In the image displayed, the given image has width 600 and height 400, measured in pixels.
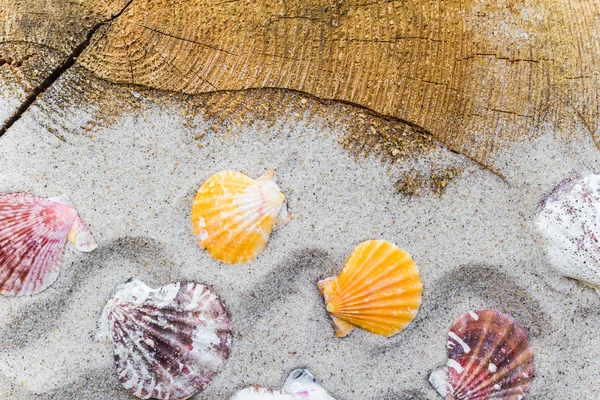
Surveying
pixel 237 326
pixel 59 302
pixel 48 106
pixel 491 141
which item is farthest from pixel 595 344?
pixel 48 106

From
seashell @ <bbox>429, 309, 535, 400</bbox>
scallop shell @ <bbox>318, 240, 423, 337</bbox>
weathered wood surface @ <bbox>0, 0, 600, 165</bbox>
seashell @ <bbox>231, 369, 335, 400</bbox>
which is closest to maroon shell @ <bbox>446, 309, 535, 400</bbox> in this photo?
seashell @ <bbox>429, 309, 535, 400</bbox>

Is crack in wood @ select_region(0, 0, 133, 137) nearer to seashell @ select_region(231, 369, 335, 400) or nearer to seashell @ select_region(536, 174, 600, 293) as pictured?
seashell @ select_region(231, 369, 335, 400)

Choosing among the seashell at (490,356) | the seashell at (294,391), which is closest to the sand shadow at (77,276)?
the seashell at (294,391)

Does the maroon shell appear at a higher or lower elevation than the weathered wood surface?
lower

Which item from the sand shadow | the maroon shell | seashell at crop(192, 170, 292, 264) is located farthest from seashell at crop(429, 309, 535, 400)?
the sand shadow

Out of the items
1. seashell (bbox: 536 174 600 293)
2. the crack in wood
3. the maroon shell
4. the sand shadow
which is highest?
the crack in wood
